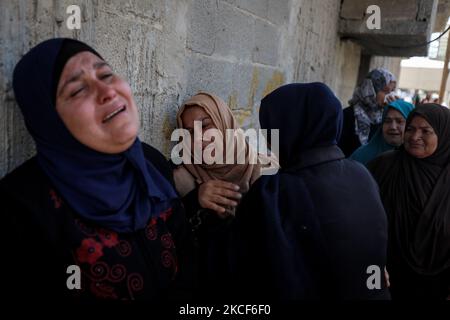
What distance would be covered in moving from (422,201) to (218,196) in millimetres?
1191

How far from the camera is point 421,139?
7.37ft

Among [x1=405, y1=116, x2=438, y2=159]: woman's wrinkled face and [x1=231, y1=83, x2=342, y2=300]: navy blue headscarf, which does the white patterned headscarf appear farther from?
[x1=231, y1=83, x2=342, y2=300]: navy blue headscarf

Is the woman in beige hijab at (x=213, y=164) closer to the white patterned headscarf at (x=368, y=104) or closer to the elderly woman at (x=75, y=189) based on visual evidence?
the elderly woman at (x=75, y=189)

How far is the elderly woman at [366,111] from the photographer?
4031 millimetres

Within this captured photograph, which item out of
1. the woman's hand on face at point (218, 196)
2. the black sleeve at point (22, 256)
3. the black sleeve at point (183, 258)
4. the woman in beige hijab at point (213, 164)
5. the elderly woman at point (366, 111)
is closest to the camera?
the black sleeve at point (22, 256)

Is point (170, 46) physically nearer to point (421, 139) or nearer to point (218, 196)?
point (218, 196)

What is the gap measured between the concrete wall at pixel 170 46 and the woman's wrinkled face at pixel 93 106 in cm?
23

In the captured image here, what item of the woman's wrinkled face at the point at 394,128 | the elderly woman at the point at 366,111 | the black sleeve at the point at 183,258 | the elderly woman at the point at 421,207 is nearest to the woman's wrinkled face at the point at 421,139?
the elderly woman at the point at 421,207

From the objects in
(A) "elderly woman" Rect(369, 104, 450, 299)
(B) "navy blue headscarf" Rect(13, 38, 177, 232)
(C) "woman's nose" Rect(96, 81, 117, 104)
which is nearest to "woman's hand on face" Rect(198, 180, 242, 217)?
(B) "navy blue headscarf" Rect(13, 38, 177, 232)

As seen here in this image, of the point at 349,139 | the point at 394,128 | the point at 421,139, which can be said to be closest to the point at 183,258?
the point at 421,139

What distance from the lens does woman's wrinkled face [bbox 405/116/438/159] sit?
2223mm

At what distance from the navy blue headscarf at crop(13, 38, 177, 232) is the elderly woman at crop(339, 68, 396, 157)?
327 cm

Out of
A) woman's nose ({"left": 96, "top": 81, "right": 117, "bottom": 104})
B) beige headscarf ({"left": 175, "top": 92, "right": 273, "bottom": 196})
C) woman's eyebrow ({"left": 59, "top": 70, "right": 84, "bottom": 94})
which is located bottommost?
beige headscarf ({"left": 175, "top": 92, "right": 273, "bottom": 196})

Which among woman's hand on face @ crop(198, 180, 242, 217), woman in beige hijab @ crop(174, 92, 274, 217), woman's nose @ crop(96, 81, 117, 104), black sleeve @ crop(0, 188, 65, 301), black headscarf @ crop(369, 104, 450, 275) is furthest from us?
black headscarf @ crop(369, 104, 450, 275)
